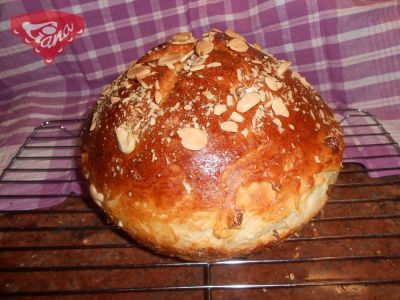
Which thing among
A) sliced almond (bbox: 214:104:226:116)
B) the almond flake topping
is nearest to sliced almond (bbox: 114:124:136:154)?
the almond flake topping

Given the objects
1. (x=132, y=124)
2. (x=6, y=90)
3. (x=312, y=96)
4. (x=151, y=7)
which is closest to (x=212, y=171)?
(x=132, y=124)

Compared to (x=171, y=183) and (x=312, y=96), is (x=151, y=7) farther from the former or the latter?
A: (x=171, y=183)

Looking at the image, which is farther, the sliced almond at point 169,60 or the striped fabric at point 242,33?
the striped fabric at point 242,33

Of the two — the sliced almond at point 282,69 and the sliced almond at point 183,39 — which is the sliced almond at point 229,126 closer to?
the sliced almond at point 282,69

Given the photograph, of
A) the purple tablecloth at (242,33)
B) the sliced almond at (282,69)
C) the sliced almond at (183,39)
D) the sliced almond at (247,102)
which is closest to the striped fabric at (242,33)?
the purple tablecloth at (242,33)

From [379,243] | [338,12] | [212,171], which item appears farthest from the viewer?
[338,12]

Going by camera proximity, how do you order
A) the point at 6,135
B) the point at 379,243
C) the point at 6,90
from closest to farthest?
the point at 379,243 < the point at 6,135 < the point at 6,90
